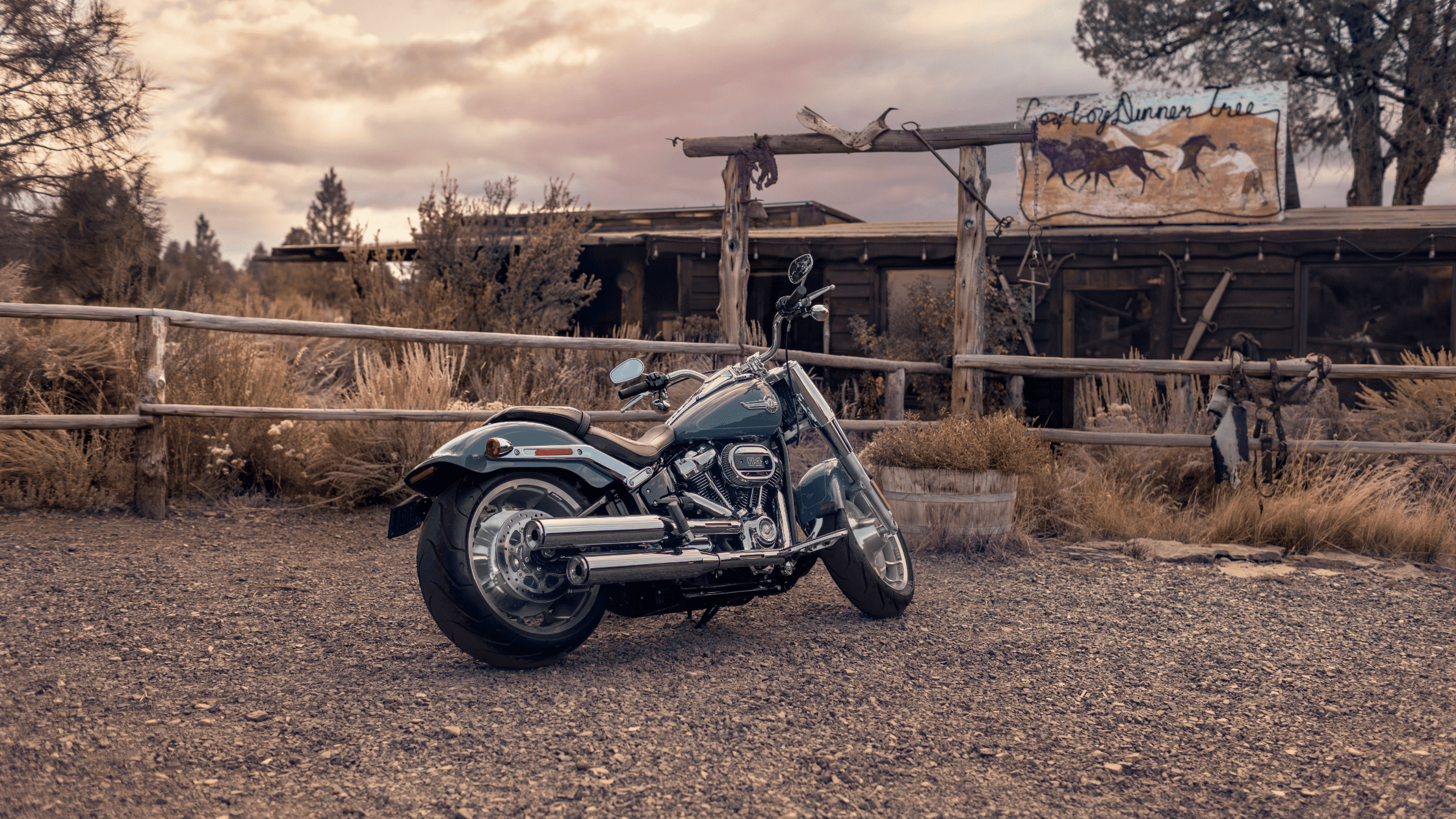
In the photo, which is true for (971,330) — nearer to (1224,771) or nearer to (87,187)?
(1224,771)

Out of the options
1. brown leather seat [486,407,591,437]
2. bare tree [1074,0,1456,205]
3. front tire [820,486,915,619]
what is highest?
bare tree [1074,0,1456,205]

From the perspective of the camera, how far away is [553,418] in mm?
3148

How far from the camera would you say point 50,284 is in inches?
475

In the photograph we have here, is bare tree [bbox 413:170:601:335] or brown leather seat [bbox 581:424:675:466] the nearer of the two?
brown leather seat [bbox 581:424:675:466]

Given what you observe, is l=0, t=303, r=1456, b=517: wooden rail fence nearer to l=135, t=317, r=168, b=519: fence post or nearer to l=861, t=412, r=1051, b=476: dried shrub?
l=135, t=317, r=168, b=519: fence post

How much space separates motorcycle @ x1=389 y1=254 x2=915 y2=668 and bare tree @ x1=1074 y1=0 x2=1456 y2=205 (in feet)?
51.7

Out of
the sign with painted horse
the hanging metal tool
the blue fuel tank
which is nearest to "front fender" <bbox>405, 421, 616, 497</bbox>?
the blue fuel tank

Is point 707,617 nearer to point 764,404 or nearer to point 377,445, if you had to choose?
point 764,404

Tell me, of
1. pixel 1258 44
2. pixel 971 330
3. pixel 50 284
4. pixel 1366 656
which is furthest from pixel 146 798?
pixel 1258 44

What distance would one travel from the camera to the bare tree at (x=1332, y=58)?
49.8ft

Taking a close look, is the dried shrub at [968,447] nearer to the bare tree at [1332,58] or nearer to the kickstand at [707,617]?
the kickstand at [707,617]

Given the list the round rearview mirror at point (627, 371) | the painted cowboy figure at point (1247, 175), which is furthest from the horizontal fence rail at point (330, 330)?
the painted cowboy figure at point (1247, 175)

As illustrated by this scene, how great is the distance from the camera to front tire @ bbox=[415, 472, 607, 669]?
2.88 meters

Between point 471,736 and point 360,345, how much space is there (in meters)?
6.00
